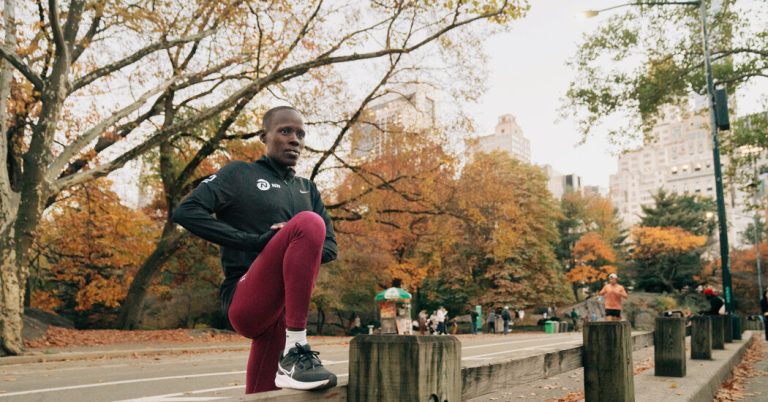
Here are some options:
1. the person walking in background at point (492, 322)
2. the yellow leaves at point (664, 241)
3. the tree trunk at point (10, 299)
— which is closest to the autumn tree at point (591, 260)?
the yellow leaves at point (664, 241)

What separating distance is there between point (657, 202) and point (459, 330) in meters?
24.9

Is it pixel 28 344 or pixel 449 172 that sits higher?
pixel 449 172

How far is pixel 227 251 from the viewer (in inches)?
105

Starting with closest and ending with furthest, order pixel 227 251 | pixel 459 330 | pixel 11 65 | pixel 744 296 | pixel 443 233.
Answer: pixel 227 251, pixel 11 65, pixel 443 233, pixel 459 330, pixel 744 296

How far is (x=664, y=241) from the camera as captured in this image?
49.2 meters

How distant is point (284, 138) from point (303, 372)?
1243mm

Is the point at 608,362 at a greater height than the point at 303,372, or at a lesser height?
lesser

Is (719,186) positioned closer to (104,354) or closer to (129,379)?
(129,379)

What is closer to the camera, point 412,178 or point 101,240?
point 412,178

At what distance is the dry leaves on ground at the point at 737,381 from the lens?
21.8 feet

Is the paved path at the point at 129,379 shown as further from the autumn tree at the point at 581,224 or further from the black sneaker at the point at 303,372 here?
the autumn tree at the point at 581,224

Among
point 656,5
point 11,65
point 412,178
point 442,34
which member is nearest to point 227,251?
point 11,65

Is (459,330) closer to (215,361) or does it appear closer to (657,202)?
(657,202)

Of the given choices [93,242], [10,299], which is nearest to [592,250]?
[93,242]
